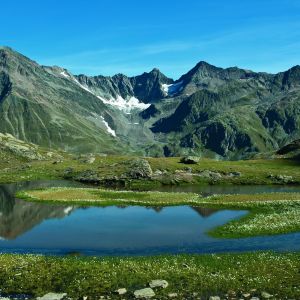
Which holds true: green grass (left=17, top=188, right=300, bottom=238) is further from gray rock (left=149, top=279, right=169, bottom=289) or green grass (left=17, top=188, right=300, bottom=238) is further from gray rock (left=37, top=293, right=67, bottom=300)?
gray rock (left=37, top=293, right=67, bottom=300)

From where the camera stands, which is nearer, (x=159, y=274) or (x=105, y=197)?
(x=159, y=274)

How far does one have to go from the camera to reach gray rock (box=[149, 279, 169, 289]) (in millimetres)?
35156

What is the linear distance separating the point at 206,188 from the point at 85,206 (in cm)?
4428

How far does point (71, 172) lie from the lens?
503ft

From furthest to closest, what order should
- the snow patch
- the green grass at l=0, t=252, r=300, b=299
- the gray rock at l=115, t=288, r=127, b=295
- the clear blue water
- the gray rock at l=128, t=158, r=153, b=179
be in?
1. the gray rock at l=128, t=158, r=153, b=179
2. the snow patch
3. the clear blue water
4. the green grass at l=0, t=252, r=300, b=299
5. the gray rock at l=115, t=288, r=127, b=295

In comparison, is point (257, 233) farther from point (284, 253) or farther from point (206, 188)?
point (206, 188)

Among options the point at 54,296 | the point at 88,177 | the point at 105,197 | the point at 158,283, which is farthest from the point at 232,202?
the point at 88,177

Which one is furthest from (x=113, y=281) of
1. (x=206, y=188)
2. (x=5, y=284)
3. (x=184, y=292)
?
(x=206, y=188)

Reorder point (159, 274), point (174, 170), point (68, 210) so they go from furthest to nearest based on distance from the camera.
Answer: point (174, 170)
point (68, 210)
point (159, 274)

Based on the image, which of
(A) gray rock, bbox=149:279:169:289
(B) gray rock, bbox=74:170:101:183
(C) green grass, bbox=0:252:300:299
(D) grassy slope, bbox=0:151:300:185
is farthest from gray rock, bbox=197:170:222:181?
(A) gray rock, bbox=149:279:169:289

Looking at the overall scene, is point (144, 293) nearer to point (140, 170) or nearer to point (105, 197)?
point (105, 197)

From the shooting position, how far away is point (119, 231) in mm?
61062

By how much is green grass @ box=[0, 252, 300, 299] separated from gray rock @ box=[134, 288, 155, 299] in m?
0.50

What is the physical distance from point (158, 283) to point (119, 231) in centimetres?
2589
